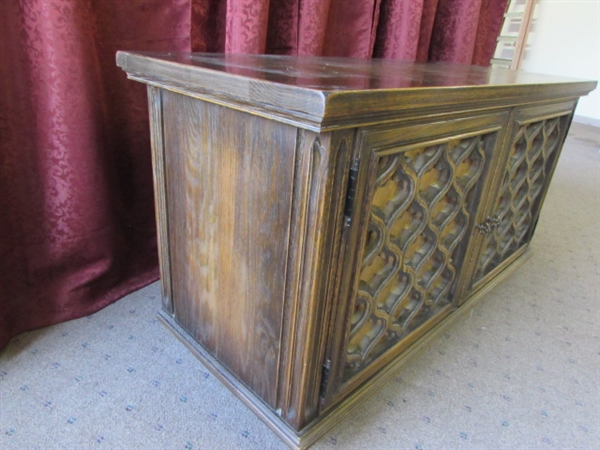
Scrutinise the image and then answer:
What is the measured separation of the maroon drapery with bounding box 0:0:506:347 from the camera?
889 millimetres

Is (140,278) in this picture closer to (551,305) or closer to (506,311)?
(506,311)

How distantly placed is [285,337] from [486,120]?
585 millimetres

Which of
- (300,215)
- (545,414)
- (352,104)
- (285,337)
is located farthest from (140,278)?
(545,414)

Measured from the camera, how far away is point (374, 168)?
2.10 ft

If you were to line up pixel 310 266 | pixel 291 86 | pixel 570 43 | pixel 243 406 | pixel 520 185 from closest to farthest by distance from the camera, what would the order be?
pixel 291 86
pixel 310 266
pixel 243 406
pixel 520 185
pixel 570 43

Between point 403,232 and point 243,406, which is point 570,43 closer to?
point 403,232

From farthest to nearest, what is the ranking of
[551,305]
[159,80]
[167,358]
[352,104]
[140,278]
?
1. [551,305]
2. [140,278]
3. [167,358]
4. [159,80]
5. [352,104]

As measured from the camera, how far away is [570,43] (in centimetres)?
417

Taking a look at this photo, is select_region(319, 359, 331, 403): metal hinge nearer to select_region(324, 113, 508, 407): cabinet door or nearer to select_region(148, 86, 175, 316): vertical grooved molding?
select_region(324, 113, 508, 407): cabinet door

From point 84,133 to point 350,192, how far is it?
0.68 m

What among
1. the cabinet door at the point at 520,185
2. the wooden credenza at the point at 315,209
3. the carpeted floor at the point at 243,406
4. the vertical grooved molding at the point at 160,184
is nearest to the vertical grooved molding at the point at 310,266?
the wooden credenza at the point at 315,209

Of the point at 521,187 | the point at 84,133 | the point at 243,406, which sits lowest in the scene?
the point at 243,406

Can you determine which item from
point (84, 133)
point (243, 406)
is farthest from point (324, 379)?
point (84, 133)

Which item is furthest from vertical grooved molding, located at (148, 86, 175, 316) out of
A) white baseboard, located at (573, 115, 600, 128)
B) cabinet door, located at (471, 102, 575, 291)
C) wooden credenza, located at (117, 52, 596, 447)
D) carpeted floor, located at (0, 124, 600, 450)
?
white baseboard, located at (573, 115, 600, 128)
